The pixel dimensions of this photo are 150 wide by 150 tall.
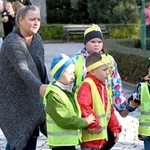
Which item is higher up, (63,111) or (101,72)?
(101,72)

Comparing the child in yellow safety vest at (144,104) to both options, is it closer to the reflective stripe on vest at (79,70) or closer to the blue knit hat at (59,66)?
the reflective stripe on vest at (79,70)

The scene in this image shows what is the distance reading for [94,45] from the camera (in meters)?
4.77

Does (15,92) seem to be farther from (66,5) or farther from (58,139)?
(66,5)

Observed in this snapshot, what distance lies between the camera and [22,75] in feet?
14.0

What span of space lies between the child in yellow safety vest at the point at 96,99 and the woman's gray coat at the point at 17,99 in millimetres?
433

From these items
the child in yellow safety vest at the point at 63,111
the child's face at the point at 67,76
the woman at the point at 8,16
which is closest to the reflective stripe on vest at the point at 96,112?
the child in yellow safety vest at the point at 63,111

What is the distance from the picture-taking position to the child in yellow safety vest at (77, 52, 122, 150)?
13.9 ft

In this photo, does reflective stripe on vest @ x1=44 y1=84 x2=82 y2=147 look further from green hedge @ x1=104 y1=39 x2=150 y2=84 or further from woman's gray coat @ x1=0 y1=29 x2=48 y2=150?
green hedge @ x1=104 y1=39 x2=150 y2=84

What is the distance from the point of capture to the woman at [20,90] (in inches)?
173

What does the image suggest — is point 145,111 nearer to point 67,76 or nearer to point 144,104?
point 144,104

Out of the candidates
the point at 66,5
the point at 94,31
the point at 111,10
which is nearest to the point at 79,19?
the point at 66,5

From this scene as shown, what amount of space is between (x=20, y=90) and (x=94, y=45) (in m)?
0.79

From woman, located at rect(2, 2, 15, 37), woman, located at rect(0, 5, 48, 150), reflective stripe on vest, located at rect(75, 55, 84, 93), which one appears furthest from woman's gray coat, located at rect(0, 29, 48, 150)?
woman, located at rect(2, 2, 15, 37)

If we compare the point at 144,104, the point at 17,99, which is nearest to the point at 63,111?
the point at 17,99
